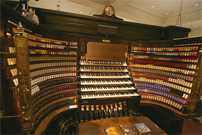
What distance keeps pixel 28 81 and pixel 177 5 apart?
5.64 m

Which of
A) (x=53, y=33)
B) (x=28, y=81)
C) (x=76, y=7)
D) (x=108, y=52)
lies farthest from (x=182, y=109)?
(x=76, y=7)

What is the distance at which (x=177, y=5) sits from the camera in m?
Answer: 3.81

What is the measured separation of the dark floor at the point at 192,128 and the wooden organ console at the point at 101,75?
5.07 ft

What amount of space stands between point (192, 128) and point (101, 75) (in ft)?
14.3

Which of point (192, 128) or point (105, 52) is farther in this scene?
point (192, 128)

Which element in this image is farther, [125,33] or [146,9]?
[146,9]

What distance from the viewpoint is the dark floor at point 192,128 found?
139 inches

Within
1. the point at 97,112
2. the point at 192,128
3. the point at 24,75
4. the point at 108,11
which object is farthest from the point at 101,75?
the point at 192,128

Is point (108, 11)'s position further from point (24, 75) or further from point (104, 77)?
point (24, 75)

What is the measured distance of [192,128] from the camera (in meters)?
3.76

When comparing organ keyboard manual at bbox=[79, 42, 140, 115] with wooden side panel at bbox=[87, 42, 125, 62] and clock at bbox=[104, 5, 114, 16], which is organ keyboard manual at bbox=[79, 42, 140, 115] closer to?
wooden side panel at bbox=[87, 42, 125, 62]

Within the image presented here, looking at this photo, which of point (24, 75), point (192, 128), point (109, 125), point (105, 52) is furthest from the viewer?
point (192, 128)

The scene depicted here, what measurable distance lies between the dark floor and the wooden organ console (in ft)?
5.07

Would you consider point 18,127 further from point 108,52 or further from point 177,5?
point 177,5
